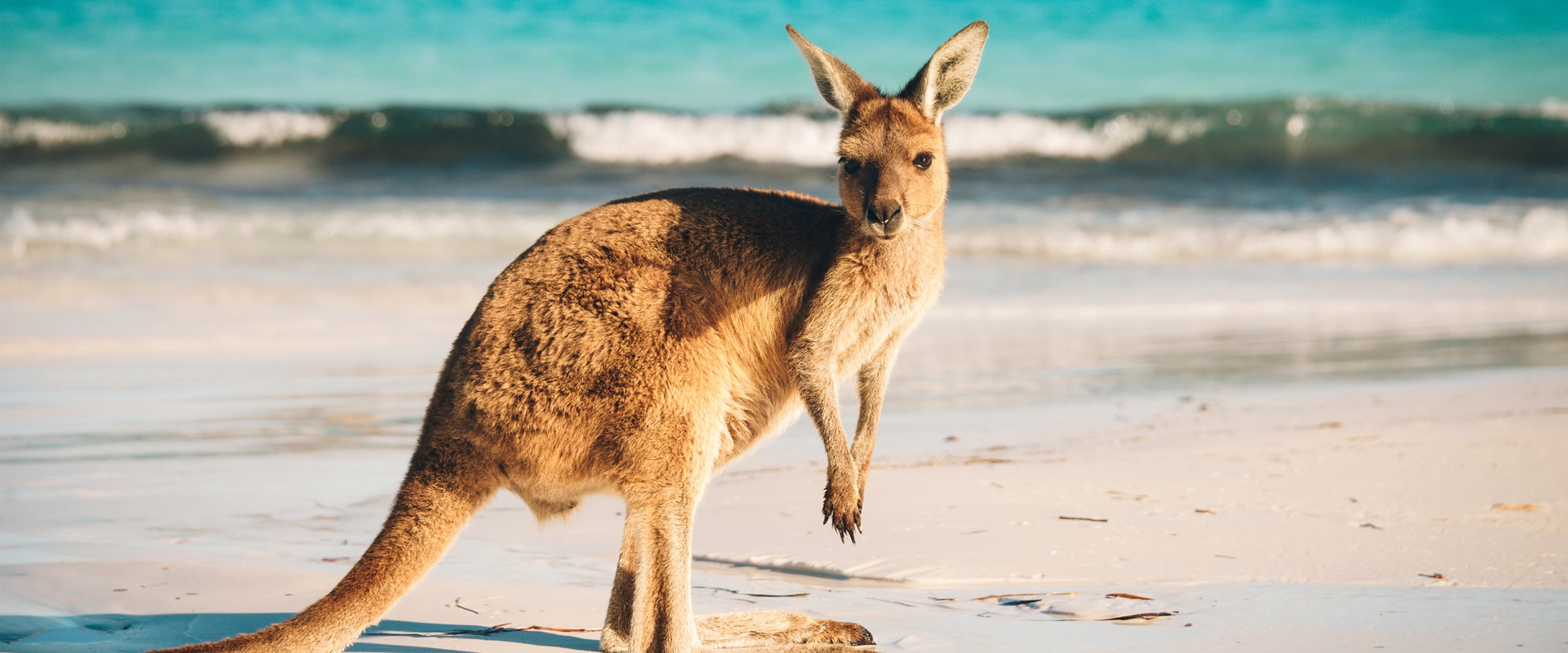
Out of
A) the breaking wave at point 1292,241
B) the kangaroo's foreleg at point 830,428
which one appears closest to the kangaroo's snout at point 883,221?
the kangaroo's foreleg at point 830,428

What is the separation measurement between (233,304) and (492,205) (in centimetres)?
617

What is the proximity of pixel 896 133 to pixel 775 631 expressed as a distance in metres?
1.20

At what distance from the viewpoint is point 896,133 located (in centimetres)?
322

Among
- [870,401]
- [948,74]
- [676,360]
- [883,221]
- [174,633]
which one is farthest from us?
[870,401]

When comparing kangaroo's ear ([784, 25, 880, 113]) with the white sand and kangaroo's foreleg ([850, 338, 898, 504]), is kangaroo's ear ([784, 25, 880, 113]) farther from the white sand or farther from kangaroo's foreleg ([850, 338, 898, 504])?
the white sand

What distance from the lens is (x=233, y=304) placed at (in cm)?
893

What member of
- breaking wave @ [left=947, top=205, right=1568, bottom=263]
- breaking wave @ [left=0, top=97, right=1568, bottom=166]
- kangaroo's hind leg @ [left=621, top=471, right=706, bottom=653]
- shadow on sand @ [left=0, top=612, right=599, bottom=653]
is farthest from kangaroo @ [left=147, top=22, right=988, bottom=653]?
breaking wave @ [left=0, top=97, right=1568, bottom=166]

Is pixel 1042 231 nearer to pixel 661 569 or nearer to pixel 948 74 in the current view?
pixel 948 74

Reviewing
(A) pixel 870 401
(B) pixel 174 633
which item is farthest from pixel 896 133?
(B) pixel 174 633

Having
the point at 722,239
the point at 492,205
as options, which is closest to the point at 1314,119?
the point at 492,205

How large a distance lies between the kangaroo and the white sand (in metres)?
0.44

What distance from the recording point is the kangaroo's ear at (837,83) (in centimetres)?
326

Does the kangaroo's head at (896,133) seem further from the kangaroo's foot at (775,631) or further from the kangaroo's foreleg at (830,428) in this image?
the kangaroo's foot at (775,631)

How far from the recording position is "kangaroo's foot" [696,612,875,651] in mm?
3076
